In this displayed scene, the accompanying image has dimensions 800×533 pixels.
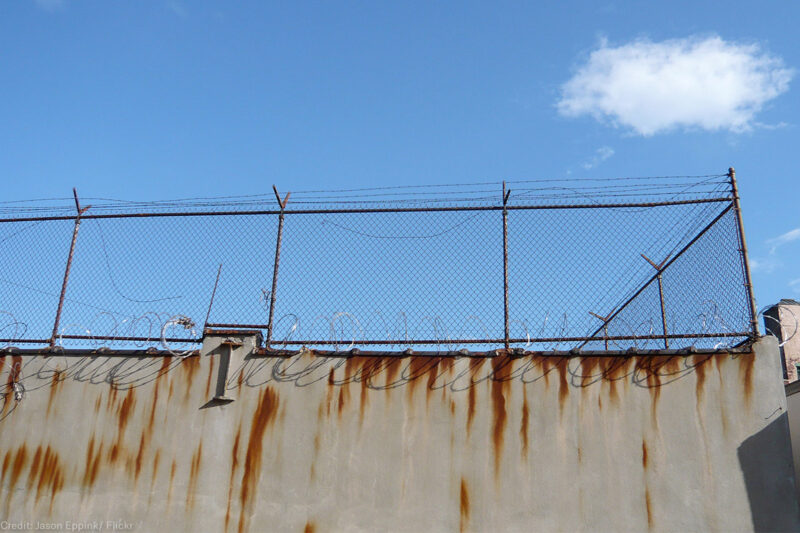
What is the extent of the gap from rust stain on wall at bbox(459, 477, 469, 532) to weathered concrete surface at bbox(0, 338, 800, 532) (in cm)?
1

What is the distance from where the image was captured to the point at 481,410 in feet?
21.2

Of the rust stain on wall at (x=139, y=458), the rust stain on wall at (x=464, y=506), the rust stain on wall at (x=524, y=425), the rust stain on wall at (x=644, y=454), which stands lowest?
the rust stain on wall at (x=464, y=506)

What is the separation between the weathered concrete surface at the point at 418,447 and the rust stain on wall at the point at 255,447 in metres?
0.01

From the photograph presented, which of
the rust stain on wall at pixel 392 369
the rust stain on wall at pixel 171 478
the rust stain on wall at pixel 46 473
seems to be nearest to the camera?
the rust stain on wall at pixel 171 478

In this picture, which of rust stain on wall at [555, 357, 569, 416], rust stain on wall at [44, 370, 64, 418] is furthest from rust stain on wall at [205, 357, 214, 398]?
rust stain on wall at [555, 357, 569, 416]

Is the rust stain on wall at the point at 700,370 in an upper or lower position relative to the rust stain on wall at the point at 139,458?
upper

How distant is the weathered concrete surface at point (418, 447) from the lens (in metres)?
6.09

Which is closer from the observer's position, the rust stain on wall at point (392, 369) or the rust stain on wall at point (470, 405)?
the rust stain on wall at point (470, 405)

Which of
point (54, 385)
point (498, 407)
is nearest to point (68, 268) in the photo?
Answer: point (54, 385)

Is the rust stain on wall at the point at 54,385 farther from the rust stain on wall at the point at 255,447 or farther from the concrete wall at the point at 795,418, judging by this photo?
the concrete wall at the point at 795,418

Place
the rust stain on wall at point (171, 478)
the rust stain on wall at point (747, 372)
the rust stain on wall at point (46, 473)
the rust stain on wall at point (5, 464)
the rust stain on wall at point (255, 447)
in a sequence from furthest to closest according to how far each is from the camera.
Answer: the rust stain on wall at point (5, 464) < the rust stain on wall at point (46, 473) < the rust stain on wall at point (171, 478) < the rust stain on wall at point (255, 447) < the rust stain on wall at point (747, 372)

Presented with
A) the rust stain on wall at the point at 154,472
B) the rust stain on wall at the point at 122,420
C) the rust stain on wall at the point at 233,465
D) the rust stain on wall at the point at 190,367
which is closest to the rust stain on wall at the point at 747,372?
the rust stain on wall at the point at 233,465

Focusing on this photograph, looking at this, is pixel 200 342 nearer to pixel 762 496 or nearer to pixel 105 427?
pixel 105 427

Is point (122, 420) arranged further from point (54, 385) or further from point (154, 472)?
point (54, 385)
